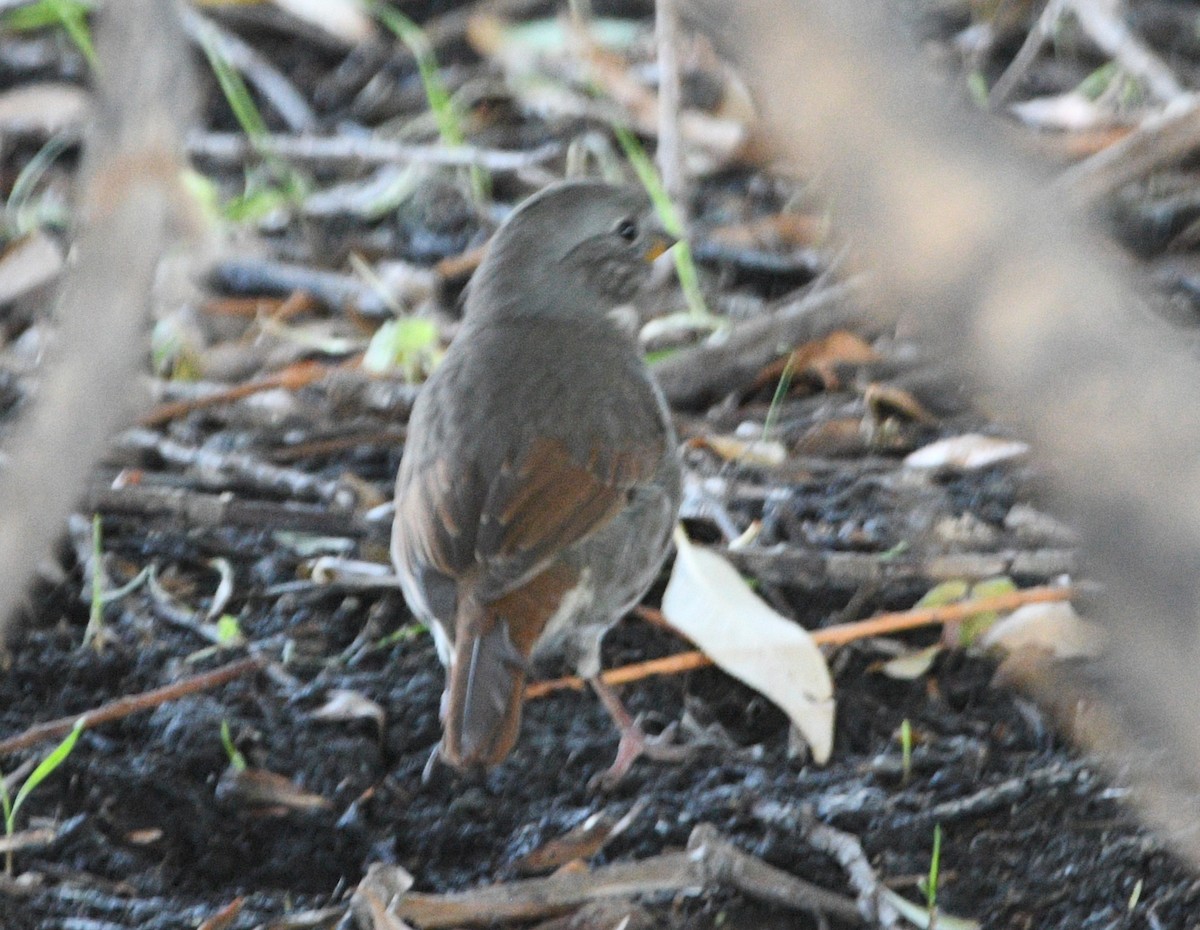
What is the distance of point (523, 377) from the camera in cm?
424

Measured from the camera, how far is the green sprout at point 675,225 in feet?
17.6

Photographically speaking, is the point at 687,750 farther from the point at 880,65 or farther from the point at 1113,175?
the point at 880,65

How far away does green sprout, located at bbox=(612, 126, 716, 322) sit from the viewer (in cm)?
538

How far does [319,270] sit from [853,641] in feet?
8.50

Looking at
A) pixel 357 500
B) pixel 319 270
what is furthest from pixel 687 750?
pixel 319 270

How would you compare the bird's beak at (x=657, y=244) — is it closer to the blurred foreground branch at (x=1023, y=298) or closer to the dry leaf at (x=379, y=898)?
the dry leaf at (x=379, y=898)

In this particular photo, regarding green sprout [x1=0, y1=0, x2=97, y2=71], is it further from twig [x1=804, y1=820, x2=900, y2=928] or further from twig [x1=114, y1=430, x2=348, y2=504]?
twig [x1=804, y1=820, x2=900, y2=928]

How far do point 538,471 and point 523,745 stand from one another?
0.61 m

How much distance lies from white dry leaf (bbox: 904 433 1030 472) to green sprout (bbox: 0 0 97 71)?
3349mm


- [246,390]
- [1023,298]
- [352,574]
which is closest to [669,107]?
[246,390]

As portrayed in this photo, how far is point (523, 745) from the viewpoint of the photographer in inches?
149

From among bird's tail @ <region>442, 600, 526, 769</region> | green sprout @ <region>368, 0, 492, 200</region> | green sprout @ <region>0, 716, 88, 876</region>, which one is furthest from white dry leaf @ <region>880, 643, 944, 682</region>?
green sprout @ <region>368, 0, 492, 200</region>

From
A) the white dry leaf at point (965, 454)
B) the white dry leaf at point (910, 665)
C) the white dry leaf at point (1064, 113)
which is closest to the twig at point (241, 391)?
the white dry leaf at point (965, 454)

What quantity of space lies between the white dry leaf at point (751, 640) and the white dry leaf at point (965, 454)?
78 centimetres
